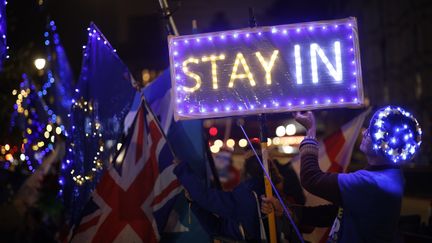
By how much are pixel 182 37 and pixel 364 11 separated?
42.7 metres

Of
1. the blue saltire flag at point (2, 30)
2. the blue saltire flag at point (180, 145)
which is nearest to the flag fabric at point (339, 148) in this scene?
the blue saltire flag at point (180, 145)

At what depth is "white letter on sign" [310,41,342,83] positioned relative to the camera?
155 inches

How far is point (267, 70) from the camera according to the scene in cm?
402

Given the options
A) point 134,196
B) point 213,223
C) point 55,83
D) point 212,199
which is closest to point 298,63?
point 212,199

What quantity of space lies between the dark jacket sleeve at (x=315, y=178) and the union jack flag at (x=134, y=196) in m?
1.76

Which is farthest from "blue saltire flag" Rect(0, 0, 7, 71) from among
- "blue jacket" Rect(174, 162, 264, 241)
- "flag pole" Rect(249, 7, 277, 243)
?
"flag pole" Rect(249, 7, 277, 243)

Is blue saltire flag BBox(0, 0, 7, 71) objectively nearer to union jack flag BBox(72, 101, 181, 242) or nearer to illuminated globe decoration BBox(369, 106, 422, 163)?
union jack flag BBox(72, 101, 181, 242)

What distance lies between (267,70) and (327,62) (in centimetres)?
52

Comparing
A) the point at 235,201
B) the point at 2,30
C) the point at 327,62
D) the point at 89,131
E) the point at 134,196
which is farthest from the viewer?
the point at 89,131

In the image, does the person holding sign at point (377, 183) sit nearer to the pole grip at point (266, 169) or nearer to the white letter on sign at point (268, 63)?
the pole grip at point (266, 169)

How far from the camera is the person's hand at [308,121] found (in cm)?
376

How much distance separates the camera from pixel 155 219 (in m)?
4.80

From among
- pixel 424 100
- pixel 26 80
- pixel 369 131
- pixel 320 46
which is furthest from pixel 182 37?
pixel 424 100

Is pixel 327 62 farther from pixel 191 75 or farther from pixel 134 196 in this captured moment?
pixel 134 196
